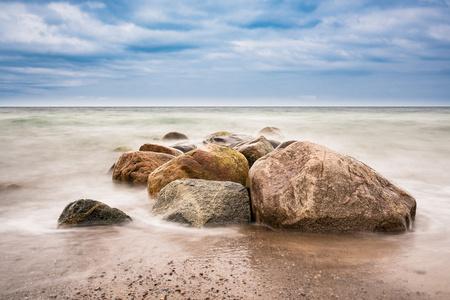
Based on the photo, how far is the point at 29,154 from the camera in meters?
10.2

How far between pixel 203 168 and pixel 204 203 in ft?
3.76

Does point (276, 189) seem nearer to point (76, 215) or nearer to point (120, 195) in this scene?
point (76, 215)

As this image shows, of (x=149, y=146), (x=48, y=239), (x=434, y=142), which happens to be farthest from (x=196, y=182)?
(x=434, y=142)

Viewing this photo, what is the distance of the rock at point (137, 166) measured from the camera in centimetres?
592

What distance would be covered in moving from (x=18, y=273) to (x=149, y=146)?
455cm

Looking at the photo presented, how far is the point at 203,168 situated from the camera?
493 centimetres

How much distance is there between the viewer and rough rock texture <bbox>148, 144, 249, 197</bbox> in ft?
16.0

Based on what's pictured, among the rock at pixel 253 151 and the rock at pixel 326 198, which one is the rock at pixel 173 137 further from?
the rock at pixel 326 198

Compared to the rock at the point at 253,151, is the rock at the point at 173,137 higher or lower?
lower

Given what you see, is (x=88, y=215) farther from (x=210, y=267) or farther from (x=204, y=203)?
(x=210, y=267)

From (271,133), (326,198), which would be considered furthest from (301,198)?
(271,133)

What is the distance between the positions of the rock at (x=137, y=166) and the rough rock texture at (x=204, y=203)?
1.85 m

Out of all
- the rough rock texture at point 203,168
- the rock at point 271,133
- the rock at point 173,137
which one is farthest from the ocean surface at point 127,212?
the rock at point 271,133

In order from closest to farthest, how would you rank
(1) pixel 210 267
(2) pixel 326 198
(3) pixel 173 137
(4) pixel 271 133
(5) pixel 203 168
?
(1) pixel 210 267, (2) pixel 326 198, (5) pixel 203 168, (3) pixel 173 137, (4) pixel 271 133
